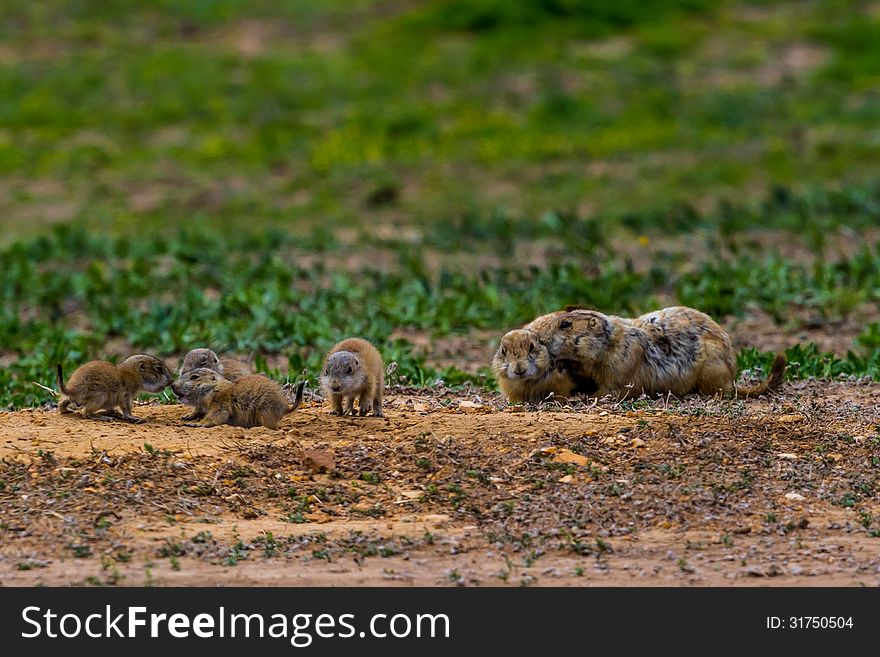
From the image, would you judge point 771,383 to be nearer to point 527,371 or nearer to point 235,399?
point 527,371

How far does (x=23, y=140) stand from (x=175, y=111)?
83.5 inches

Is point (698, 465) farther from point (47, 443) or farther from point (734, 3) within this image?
point (734, 3)

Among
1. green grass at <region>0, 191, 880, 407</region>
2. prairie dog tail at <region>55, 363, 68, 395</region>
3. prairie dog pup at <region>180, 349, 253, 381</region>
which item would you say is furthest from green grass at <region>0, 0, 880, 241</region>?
prairie dog tail at <region>55, 363, 68, 395</region>

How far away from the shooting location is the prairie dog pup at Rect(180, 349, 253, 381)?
8.58 metres

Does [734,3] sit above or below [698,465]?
above

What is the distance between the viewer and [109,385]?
8.27 metres

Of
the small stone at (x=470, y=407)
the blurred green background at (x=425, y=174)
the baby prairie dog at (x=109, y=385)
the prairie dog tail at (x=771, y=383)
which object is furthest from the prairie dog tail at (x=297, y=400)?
the prairie dog tail at (x=771, y=383)

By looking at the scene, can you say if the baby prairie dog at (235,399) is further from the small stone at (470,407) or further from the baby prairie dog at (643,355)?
the baby prairie dog at (643,355)

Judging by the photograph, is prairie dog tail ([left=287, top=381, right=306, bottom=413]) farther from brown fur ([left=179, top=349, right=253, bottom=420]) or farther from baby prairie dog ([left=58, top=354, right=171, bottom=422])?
baby prairie dog ([left=58, top=354, right=171, bottom=422])

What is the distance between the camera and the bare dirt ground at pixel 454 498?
6.45m

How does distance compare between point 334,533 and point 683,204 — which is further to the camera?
point 683,204
